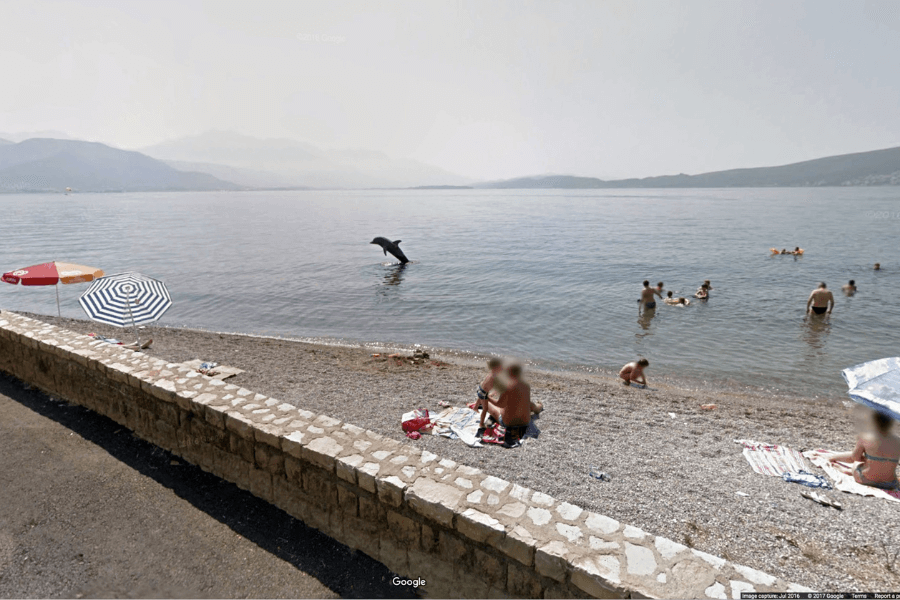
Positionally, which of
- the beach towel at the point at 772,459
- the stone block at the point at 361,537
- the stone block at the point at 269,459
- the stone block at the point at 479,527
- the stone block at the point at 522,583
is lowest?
Answer: the beach towel at the point at 772,459

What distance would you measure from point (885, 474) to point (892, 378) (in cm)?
150

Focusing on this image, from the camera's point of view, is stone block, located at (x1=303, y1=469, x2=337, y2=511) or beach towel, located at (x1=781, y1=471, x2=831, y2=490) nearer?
stone block, located at (x1=303, y1=469, x2=337, y2=511)

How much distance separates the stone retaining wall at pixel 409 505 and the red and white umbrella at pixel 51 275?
8172mm

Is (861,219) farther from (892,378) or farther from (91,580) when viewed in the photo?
(91,580)

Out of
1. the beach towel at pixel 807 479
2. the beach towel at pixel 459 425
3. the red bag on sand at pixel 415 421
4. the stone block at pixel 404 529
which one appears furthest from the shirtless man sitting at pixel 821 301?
the stone block at pixel 404 529

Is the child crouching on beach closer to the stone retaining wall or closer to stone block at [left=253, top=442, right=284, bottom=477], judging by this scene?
the stone retaining wall

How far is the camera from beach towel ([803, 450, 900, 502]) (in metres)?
6.86

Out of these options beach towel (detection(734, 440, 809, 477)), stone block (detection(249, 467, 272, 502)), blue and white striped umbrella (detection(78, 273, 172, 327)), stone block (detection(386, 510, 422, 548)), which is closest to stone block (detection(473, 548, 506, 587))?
stone block (detection(386, 510, 422, 548))

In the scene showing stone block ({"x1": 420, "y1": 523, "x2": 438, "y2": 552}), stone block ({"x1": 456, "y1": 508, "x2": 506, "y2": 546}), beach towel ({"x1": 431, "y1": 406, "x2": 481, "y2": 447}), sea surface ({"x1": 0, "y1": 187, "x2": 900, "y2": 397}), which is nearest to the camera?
stone block ({"x1": 456, "y1": 508, "x2": 506, "y2": 546})

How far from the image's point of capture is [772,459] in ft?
26.0

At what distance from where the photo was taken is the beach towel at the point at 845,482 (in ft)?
22.5

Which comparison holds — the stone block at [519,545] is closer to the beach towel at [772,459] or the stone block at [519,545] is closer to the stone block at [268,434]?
the stone block at [268,434]

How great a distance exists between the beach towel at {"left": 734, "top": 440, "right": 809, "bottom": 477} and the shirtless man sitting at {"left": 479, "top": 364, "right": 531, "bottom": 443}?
3.89 meters

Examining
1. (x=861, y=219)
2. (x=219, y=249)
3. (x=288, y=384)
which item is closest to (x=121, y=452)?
(x=288, y=384)
